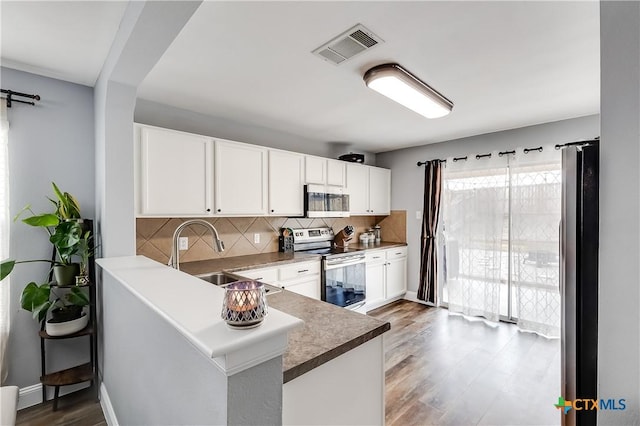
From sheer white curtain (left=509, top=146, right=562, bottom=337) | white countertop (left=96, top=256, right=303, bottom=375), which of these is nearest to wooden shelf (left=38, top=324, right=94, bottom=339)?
white countertop (left=96, top=256, right=303, bottom=375)

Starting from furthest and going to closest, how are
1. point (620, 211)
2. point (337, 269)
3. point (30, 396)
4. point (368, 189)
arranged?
1. point (368, 189)
2. point (337, 269)
3. point (30, 396)
4. point (620, 211)

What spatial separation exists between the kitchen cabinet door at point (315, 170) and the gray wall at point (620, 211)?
3056mm

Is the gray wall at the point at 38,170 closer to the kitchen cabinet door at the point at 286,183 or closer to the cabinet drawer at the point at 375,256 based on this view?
the kitchen cabinet door at the point at 286,183

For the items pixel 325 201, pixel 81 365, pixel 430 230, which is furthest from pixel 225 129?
pixel 430 230

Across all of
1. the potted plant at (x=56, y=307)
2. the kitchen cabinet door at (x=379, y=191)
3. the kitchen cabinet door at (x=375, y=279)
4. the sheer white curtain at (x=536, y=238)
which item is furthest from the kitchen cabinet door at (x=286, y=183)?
the sheer white curtain at (x=536, y=238)

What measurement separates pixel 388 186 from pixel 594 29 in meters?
3.31

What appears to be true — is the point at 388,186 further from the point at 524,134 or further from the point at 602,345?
the point at 602,345

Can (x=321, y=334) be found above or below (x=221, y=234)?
below

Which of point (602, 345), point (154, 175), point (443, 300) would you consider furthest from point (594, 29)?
point (443, 300)

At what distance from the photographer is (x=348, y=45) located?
1.78 m

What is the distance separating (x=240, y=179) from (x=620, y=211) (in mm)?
2805

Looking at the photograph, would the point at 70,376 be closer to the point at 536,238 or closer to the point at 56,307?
the point at 56,307

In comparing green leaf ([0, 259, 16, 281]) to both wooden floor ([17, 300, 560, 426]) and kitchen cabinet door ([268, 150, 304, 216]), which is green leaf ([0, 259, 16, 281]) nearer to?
wooden floor ([17, 300, 560, 426])

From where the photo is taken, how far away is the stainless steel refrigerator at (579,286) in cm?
87
